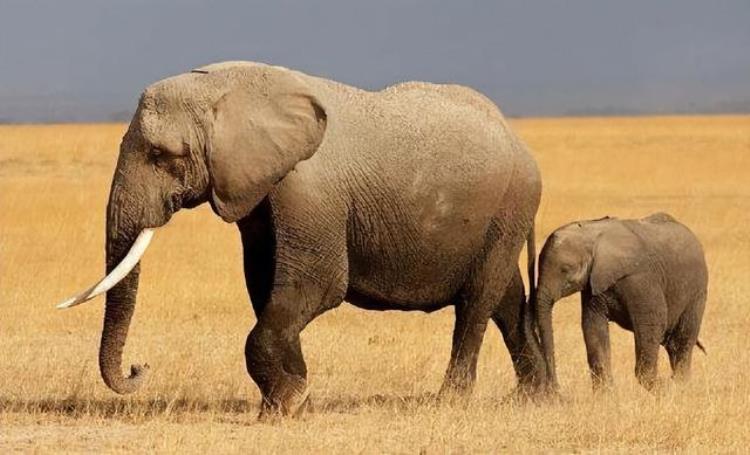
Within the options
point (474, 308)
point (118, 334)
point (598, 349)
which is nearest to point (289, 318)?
point (118, 334)

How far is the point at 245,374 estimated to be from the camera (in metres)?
13.3

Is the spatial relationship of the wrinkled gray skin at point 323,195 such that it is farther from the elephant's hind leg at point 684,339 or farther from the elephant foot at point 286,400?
the elephant's hind leg at point 684,339

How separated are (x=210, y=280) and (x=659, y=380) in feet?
27.9

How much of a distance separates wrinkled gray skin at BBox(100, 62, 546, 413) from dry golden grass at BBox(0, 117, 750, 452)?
67cm

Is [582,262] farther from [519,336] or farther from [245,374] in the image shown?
[245,374]

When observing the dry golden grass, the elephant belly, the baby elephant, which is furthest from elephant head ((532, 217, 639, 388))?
the elephant belly

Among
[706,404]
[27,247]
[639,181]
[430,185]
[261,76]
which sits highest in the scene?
[261,76]

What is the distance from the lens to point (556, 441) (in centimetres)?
976

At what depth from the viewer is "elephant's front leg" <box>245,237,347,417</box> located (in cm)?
1044

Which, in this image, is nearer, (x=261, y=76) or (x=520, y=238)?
(x=261, y=76)

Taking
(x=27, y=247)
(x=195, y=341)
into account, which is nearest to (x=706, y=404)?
(x=195, y=341)

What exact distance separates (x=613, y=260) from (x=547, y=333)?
0.92 metres

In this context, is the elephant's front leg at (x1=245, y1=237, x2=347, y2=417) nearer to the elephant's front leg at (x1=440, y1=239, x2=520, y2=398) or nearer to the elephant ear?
the elephant ear

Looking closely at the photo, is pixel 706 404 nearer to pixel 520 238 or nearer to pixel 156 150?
pixel 520 238
